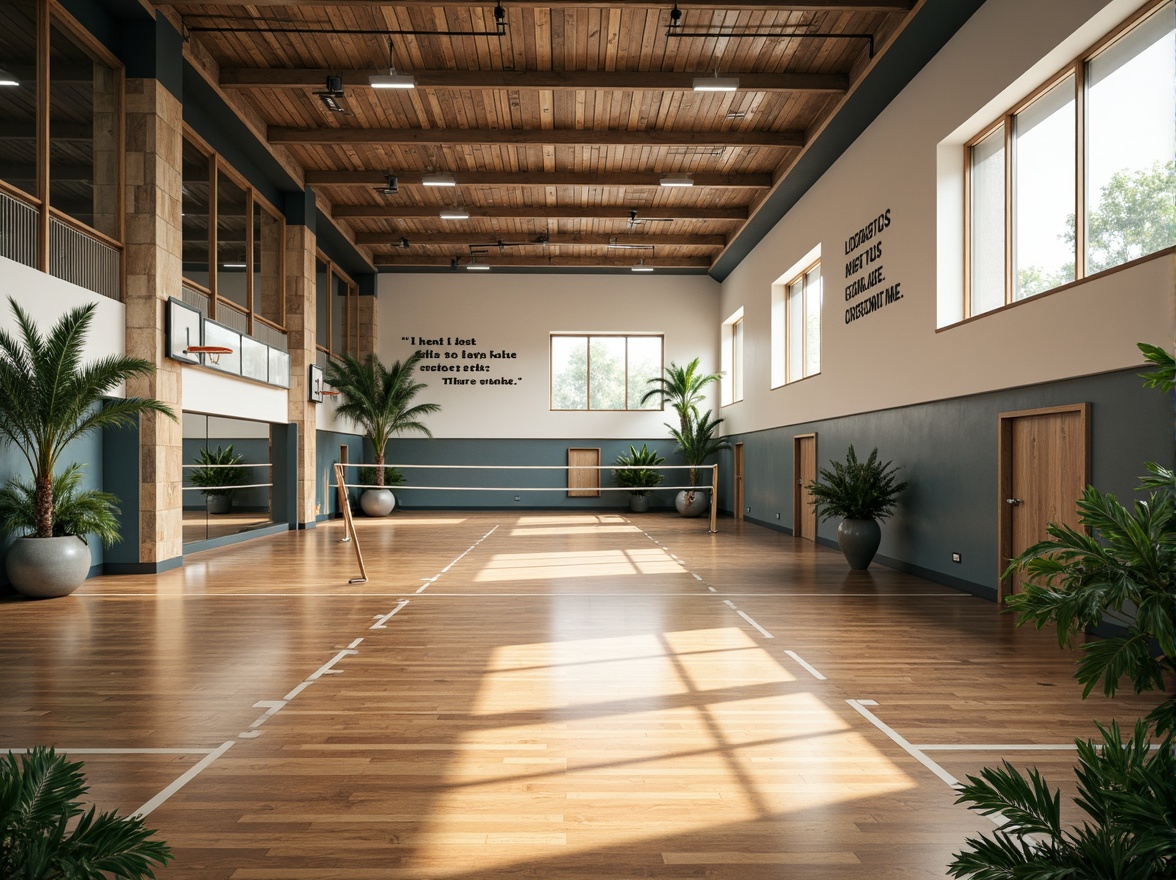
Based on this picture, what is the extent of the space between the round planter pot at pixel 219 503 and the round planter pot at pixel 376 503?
6.64m

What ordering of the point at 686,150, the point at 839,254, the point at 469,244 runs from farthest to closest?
the point at 469,244 → the point at 686,150 → the point at 839,254

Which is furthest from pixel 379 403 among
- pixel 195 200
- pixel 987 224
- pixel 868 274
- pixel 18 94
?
pixel 987 224

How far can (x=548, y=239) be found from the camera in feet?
66.9

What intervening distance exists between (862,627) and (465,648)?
11.0 feet

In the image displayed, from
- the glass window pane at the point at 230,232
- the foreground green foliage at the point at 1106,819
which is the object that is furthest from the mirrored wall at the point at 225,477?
the foreground green foliage at the point at 1106,819

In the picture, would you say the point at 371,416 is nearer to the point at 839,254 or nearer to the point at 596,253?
the point at 596,253

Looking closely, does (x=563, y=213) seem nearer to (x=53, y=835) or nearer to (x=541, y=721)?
(x=541, y=721)

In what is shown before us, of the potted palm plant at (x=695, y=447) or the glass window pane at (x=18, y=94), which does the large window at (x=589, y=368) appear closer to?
the potted palm plant at (x=695, y=447)

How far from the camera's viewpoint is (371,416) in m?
21.1

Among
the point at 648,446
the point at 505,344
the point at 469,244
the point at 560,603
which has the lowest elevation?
the point at 560,603

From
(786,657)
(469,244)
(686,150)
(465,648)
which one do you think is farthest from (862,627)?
(469,244)

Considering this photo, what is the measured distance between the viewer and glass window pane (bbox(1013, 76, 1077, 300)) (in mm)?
7320

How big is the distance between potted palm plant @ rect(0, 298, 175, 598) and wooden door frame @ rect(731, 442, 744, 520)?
14561 millimetres

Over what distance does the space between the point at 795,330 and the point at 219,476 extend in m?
10.8
